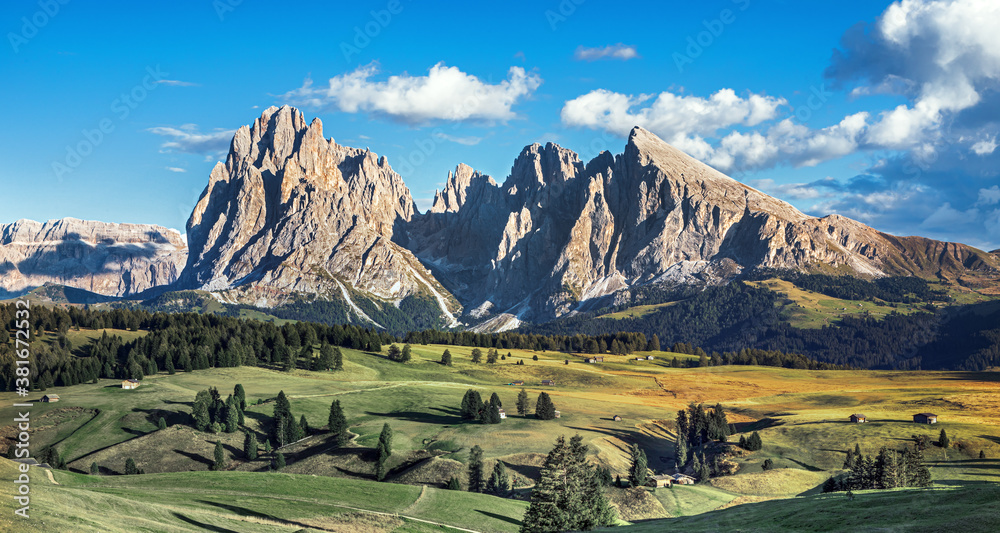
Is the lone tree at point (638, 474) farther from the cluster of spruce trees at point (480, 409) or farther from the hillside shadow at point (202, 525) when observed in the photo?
the hillside shadow at point (202, 525)

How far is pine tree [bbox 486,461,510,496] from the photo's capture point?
90.2 meters

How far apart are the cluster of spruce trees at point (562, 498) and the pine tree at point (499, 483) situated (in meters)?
33.9

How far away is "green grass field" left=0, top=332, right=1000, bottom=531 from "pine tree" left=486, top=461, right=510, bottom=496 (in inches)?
250

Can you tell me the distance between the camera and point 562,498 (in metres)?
56.4

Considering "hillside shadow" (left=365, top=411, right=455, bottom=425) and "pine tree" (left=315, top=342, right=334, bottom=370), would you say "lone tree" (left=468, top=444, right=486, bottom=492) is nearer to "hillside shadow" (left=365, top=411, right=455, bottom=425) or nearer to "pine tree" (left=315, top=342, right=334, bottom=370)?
"hillside shadow" (left=365, top=411, right=455, bottom=425)


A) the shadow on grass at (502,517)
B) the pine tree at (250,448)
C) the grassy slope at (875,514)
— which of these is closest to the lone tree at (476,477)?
the shadow on grass at (502,517)

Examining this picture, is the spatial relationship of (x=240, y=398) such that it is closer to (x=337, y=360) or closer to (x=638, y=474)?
(x=337, y=360)

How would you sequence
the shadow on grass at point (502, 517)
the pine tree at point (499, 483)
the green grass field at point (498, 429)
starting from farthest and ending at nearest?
the green grass field at point (498, 429) < the pine tree at point (499, 483) < the shadow on grass at point (502, 517)

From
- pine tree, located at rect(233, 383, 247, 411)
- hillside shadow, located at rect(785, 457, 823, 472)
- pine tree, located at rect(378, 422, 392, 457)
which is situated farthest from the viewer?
pine tree, located at rect(233, 383, 247, 411)

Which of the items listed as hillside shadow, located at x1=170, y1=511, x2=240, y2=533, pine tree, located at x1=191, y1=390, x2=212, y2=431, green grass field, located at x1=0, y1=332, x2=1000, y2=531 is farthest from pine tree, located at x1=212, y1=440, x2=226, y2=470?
hillside shadow, located at x1=170, y1=511, x2=240, y2=533

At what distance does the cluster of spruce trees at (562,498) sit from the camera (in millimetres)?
55750

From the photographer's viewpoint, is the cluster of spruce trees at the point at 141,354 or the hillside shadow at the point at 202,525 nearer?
the hillside shadow at the point at 202,525

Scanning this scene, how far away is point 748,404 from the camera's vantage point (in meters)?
172

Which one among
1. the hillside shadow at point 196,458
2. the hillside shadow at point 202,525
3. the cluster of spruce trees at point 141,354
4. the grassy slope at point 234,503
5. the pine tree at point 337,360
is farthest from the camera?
the pine tree at point 337,360
